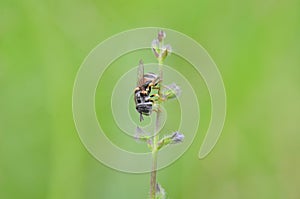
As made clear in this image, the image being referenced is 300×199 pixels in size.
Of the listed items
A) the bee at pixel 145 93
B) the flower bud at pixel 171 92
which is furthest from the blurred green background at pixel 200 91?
the flower bud at pixel 171 92

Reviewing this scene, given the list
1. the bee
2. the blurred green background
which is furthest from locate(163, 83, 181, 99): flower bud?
the blurred green background

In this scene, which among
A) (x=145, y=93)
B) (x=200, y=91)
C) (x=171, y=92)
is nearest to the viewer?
(x=171, y=92)

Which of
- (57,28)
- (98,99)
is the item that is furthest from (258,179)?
(57,28)

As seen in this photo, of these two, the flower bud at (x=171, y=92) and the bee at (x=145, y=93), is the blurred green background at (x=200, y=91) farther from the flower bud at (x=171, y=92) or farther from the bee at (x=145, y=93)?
the flower bud at (x=171, y=92)

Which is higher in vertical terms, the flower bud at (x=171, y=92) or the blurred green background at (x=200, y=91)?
the blurred green background at (x=200, y=91)

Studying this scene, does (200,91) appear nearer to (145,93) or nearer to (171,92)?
(145,93)

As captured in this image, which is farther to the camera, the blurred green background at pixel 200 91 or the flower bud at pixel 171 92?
the blurred green background at pixel 200 91

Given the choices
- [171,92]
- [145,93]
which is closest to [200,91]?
[145,93]
